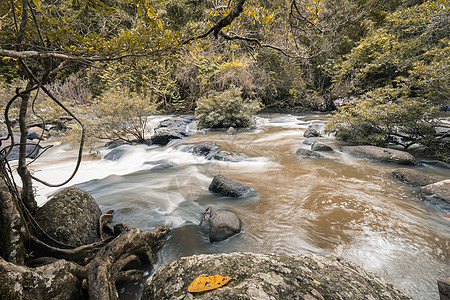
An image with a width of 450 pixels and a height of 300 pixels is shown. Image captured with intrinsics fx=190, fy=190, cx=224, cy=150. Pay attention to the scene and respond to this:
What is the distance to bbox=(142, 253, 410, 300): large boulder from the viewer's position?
1.25m

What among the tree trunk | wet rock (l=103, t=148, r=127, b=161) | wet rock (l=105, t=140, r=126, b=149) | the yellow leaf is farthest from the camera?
wet rock (l=105, t=140, r=126, b=149)

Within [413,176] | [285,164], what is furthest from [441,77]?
[285,164]

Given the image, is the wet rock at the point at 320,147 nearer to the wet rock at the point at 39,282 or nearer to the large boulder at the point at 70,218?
the large boulder at the point at 70,218

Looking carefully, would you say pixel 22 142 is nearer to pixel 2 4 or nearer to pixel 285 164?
pixel 2 4

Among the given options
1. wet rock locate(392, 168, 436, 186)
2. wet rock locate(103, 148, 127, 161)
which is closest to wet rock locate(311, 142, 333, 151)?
wet rock locate(392, 168, 436, 186)

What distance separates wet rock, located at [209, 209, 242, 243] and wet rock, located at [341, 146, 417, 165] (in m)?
5.69

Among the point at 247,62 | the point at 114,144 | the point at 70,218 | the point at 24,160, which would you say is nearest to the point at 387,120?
the point at 247,62

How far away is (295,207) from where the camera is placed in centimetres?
383

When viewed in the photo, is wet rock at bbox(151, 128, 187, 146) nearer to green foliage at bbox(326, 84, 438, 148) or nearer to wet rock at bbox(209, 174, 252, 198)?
wet rock at bbox(209, 174, 252, 198)

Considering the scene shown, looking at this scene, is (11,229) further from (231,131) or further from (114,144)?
(231,131)

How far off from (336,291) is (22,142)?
2.84 meters

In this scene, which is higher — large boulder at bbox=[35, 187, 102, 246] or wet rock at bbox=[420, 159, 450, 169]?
large boulder at bbox=[35, 187, 102, 246]

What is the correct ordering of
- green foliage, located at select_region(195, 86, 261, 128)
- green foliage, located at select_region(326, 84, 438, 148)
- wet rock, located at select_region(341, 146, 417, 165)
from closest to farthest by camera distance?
wet rock, located at select_region(341, 146, 417, 165) → green foliage, located at select_region(326, 84, 438, 148) → green foliage, located at select_region(195, 86, 261, 128)

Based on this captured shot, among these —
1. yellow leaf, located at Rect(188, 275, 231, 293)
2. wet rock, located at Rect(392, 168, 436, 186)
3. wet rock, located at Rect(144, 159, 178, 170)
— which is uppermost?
yellow leaf, located at Rect(188, 275, 231, 293)
